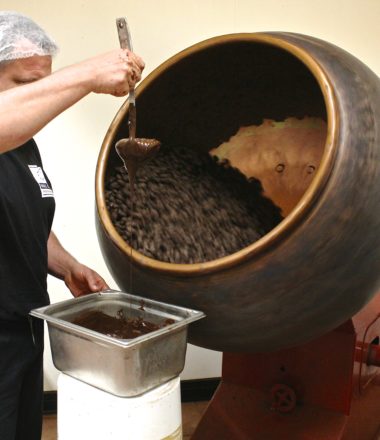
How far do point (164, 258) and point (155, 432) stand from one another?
330 mm

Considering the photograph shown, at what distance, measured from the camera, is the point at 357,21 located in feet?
6.48

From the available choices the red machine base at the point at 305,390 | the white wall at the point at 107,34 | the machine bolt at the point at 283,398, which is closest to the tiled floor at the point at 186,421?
the white wall at the point at 107,34

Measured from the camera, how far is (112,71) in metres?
0.90

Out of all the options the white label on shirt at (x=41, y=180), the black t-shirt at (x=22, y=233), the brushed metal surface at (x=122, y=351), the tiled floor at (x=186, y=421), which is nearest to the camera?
the brushed metal surface at (x=122, y=351)

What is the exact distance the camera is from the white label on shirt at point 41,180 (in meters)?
1.21

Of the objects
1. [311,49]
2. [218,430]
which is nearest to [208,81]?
[311,49]

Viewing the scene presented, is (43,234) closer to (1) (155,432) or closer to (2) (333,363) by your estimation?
(1) (155,432)

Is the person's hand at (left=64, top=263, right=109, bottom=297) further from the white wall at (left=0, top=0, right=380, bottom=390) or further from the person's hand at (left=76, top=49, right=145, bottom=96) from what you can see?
the white wall at (left=0, top=0, right=380, bottom=390)

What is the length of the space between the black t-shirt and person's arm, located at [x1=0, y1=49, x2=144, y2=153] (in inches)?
11.0

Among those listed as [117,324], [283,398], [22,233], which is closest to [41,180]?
[22,233]

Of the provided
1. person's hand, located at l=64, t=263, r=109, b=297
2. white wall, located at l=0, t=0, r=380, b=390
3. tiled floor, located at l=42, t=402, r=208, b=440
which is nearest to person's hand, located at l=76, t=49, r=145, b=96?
person's hand, located at l=64, t=263, r=109, b=297

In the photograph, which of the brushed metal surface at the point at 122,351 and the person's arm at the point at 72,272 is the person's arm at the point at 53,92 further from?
the person's arm at the point at 72,272

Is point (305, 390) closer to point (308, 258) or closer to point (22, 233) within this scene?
point (308, 258)

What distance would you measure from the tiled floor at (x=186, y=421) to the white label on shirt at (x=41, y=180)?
117 cm
